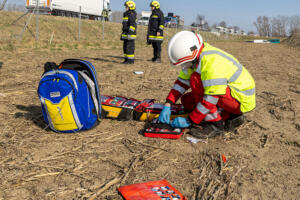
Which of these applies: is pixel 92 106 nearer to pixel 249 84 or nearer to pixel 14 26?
pixel 249 84

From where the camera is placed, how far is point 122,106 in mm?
3922

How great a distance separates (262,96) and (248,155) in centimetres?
283

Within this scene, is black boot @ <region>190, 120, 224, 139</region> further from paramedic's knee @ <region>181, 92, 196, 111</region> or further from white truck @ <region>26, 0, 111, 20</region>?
white truck @ <region>26, 0, 111, 20</region>

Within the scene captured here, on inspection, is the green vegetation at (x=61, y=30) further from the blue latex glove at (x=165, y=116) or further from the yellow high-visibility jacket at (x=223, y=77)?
the yellow high-visibility jacket at (x=223, y=77)

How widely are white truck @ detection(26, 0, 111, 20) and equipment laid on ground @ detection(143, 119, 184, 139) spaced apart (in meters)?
22.4

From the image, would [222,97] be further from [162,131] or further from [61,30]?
[61,30]

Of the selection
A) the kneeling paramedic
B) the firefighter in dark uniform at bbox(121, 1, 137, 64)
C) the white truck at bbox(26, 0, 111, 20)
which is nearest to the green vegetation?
the white truck at bbox(26, 0, 111, 20)

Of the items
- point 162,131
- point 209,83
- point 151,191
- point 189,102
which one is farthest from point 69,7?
point 151,191

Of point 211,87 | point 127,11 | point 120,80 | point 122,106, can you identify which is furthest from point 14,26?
point 211,87

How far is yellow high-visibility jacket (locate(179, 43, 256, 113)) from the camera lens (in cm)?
302

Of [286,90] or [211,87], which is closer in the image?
[211,87]

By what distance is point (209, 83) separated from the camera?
Result: 119 inches

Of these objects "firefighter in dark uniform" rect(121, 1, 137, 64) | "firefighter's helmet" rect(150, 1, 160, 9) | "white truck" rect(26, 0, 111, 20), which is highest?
"white truck" rect(26, 0, 111, 20)

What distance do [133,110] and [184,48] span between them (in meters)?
1.31
